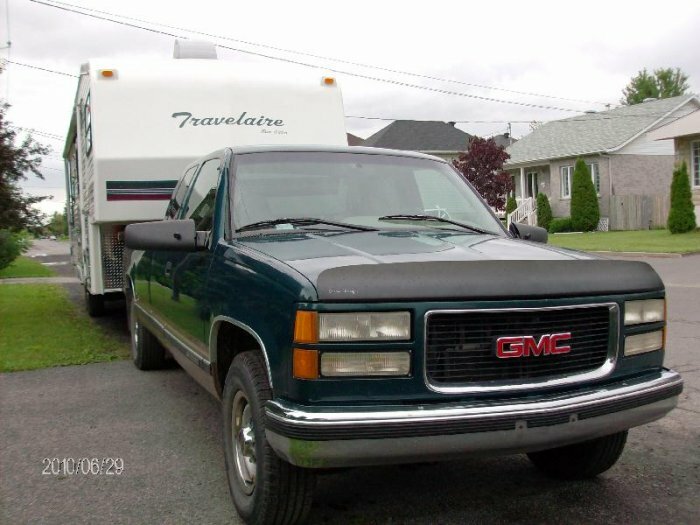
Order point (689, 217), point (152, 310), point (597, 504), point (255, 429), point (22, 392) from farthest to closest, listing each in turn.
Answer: point (689, 217), point (22, 392), point (152, 310), point (597, 504), point (255, 429)

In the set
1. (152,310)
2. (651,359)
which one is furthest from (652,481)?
(152,310)

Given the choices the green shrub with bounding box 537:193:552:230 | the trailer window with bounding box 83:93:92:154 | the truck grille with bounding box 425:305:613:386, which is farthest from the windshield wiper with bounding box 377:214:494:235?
the green shrub with bounding box 537:193:552:230

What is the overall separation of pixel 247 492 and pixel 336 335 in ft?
3.43

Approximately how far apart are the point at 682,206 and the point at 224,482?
73.5ft

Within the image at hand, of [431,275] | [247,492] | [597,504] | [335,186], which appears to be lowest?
[597,504]

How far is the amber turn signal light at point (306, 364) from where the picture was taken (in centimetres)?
282

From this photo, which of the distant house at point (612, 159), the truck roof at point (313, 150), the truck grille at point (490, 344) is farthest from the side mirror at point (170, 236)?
the distant house at point (612, 159)

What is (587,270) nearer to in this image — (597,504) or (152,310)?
(597,504)

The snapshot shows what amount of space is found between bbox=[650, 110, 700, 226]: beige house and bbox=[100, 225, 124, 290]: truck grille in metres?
21.8

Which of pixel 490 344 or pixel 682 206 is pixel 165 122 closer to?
pixel 490 344

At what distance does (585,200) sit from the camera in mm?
29688

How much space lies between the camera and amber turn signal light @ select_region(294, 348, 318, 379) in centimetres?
282

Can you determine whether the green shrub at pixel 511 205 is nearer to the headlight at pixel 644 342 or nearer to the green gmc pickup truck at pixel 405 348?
the green gmc pickup truck at pixel 405 348

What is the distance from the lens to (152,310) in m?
5.73
